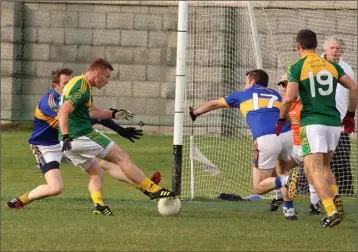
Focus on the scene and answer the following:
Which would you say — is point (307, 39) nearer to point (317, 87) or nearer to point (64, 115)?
point (317, 87)

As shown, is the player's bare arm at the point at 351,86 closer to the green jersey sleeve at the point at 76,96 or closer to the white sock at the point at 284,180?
the white sock at the point at 284,180

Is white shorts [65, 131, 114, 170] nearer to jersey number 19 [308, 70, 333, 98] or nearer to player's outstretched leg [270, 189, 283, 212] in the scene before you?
player's outstretched leg [270, 189, 283, 212]

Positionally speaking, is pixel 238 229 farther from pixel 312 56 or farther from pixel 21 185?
pixel 21 185

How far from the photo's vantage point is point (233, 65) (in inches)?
776

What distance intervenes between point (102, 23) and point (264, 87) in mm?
10214

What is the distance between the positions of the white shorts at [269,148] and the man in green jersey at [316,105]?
5.23 ft

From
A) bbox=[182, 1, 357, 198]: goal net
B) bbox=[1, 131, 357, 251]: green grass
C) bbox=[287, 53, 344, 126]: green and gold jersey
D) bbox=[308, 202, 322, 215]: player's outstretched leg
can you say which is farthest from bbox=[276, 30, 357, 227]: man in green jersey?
bbox=[182, 1, 357, 198]: goal net

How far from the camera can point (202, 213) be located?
13.5 m

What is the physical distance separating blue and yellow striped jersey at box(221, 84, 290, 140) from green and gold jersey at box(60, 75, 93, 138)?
5.40 feet

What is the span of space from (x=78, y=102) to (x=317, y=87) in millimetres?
2578

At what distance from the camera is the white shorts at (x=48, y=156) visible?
13.5m

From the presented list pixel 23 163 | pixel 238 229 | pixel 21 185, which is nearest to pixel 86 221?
pixel 238 229

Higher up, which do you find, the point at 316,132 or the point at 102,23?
the point at 102,23

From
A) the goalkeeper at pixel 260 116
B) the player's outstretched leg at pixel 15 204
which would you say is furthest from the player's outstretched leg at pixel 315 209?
the player's outstretched leg at pixel 15 204
